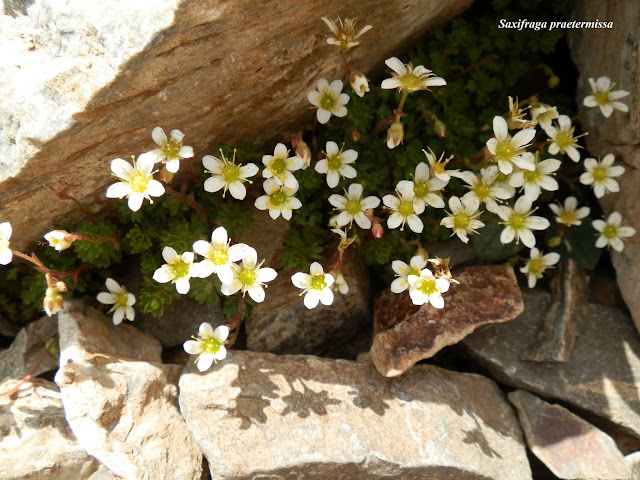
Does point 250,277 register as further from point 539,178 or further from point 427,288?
point 539,178


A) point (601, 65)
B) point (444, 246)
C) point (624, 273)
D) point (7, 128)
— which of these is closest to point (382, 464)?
point (444, 246)

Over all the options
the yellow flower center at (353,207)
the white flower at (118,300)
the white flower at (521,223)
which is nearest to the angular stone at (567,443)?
the white flower at (521,223)

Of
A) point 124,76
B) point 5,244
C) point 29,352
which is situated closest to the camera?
point 124,76

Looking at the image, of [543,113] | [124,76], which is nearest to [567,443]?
[543,113]

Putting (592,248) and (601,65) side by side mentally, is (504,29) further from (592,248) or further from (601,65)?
(592,248)

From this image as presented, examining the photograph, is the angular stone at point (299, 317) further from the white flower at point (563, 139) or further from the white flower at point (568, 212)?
the white flower at point (563, 139)

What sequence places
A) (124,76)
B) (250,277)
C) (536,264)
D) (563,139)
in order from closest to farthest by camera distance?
1. (124,76)
2. (250,277)
3. (563,139)
4. (536,264)

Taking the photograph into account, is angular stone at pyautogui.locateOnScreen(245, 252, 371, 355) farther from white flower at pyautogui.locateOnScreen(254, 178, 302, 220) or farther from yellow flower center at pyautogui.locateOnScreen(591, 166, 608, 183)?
yellow flower center at pyautogui.locateOnScreen(591, 166, 608, 183)
